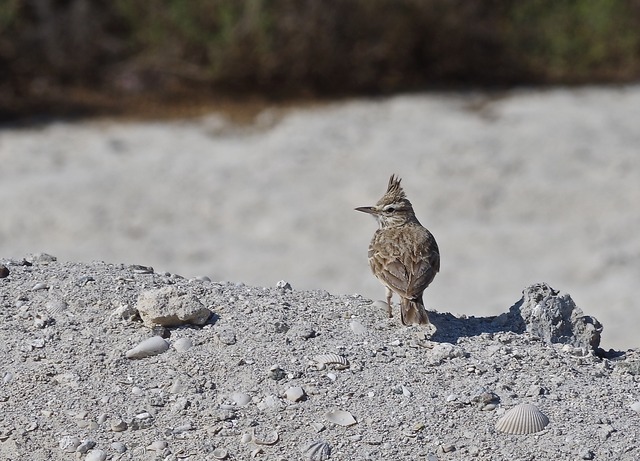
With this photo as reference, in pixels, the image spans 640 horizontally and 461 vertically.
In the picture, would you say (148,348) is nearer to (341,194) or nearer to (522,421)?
(522,421)

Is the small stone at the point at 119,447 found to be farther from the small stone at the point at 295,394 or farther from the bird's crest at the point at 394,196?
the bird's crest at the point at 394,196

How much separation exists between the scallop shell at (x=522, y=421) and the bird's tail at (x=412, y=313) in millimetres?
776

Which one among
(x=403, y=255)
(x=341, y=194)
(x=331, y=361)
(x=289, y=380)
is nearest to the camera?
(x=289, y=380)

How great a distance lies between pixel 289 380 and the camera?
5246 mm

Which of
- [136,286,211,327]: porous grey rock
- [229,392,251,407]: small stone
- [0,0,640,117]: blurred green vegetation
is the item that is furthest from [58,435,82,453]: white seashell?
[0,0,640,117]: blurred green vegetation

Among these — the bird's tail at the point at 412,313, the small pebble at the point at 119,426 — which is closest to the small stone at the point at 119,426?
the small pebble at the point at 119,426

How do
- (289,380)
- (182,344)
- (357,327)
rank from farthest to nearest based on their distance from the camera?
(357,327) < (182,344) < (289,380)

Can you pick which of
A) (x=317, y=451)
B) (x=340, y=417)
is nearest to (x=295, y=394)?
(x=340, y=417)

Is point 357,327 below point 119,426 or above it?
above

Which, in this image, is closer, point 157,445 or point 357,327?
point 157,445

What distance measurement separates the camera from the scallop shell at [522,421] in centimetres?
492

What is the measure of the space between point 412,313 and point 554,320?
0.84m

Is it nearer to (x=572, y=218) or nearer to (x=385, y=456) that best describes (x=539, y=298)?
(x=385, y=456)

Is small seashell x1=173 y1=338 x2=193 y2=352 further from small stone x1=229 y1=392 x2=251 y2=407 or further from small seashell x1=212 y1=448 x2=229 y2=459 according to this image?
small seashell x1=212 y1=448 x2=229 y2=459
